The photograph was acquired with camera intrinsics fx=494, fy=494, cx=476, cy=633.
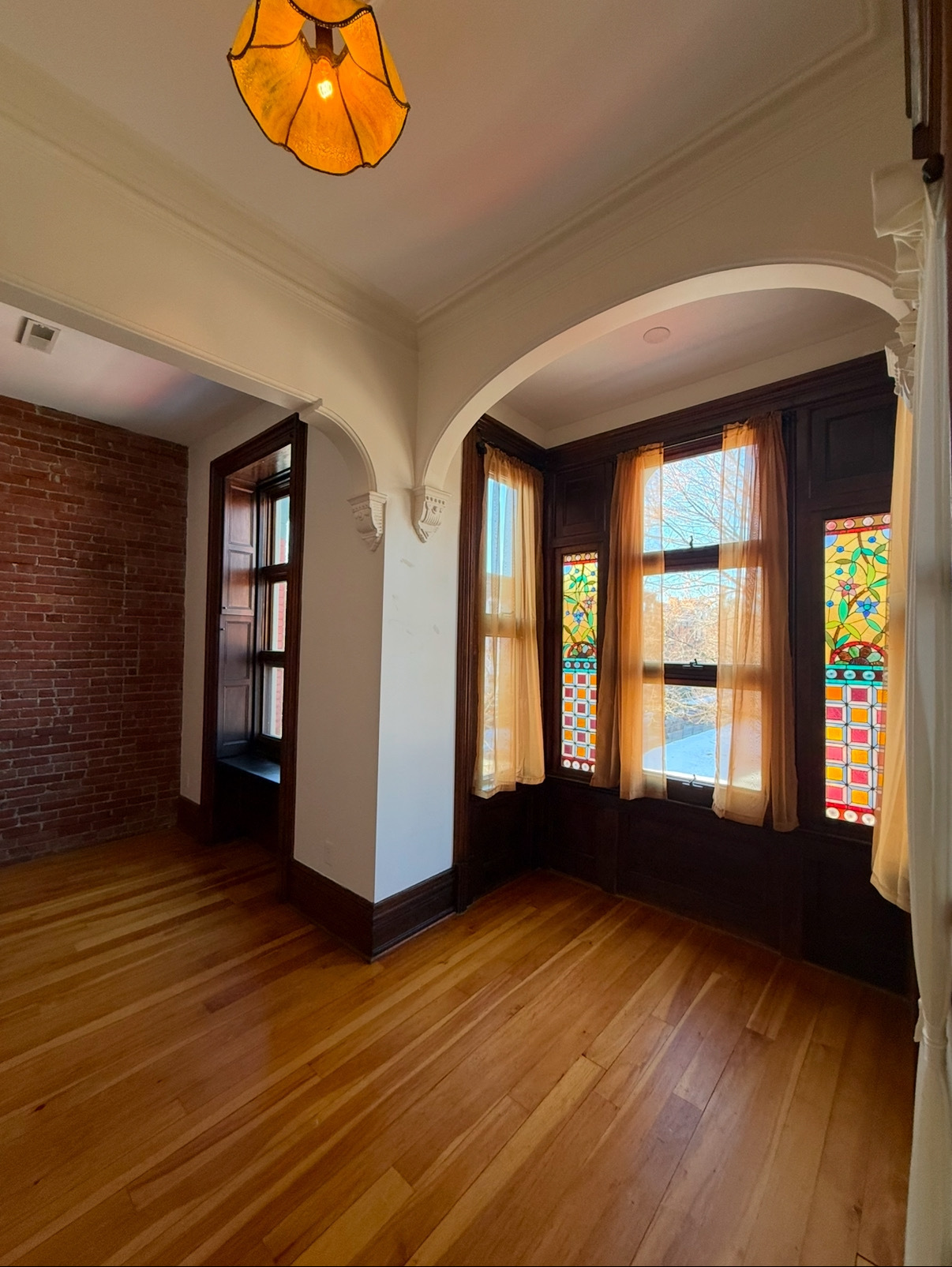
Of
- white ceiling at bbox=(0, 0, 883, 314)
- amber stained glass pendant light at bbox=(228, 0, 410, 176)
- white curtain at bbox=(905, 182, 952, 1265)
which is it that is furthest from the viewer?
white ceiling at bbox=(0, 0, 883, 314)

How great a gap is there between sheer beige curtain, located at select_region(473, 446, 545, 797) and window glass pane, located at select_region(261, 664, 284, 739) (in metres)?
1.80

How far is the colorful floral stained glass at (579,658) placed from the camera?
3035 mm

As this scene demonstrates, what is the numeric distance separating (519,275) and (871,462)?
170cm

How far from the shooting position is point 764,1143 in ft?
4.27

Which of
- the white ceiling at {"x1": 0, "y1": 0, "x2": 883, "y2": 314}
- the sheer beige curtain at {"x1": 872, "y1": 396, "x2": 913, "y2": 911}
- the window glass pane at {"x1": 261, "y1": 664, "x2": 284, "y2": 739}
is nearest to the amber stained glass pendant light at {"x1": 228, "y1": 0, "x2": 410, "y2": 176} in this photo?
the white ceiling at {"x1": 0, "y1": 0, "x2": 883, "y2": 314}

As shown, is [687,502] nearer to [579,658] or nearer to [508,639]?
[579,658]

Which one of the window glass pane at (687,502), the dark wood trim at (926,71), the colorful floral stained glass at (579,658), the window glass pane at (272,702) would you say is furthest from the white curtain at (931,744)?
the window glass pane at (272,702)

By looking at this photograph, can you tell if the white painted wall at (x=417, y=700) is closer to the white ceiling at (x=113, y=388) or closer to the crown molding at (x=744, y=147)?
the crown molding at (x=744, y=147)

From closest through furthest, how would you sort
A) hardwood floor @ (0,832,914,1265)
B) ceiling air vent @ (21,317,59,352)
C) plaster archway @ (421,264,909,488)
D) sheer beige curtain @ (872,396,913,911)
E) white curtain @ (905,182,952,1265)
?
white curtain @ (905,182,952,1265) → hardwood floor @ (0,832,914,1265) → plaster archway @ (421,264,909,488) → sheer beige curtain @ (872,396,913,911) → ceiling air vent @ (21,317,59,352)

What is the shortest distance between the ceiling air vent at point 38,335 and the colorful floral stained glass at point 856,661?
379 centimetres

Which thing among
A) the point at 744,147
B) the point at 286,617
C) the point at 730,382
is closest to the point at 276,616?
the point at 286,617

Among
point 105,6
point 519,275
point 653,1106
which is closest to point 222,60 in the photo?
point 105,6

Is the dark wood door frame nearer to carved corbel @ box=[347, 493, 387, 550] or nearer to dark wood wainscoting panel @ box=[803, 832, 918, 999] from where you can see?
carved corbel @ box=[347, 493, 387, 550]

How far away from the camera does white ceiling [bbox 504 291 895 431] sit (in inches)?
82.0
